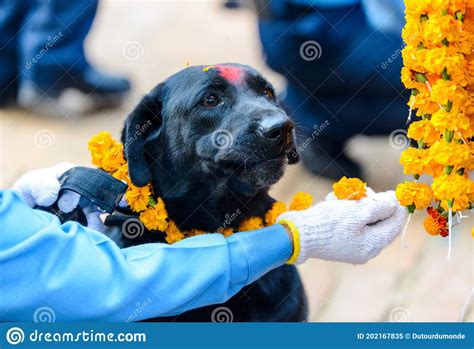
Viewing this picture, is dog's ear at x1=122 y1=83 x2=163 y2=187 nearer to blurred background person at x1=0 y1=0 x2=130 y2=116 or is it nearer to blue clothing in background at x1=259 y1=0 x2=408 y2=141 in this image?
blurred background person at x1=0 y1=0 x2=130 y2=116

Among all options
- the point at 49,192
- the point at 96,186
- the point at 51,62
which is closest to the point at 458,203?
the point at 96,186

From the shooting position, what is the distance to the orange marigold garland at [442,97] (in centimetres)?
142

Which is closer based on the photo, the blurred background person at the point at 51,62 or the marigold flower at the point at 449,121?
the marigold flower at the point at 449,121

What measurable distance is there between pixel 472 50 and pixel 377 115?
1.50ft

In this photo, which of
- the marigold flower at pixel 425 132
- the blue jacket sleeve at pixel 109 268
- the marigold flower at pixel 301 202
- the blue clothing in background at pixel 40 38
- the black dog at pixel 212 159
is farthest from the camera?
the blue clothing in background at pixel 40 38

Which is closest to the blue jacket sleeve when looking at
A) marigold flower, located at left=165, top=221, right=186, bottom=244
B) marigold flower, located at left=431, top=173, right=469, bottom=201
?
marigold flower, located at left=165, top=221, right=186, bottom=244

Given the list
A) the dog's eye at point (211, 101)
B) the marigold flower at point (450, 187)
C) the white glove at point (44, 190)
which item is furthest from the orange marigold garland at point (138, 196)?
the marigold flower at point (450, 187)

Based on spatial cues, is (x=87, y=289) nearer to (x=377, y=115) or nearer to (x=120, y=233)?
(x=120, y=233)

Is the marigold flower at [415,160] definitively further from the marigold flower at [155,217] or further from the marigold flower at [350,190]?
the marigold flower at [155,217]

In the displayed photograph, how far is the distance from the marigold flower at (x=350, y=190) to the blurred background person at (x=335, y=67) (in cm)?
27

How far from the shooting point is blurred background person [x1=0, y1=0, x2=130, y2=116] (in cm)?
183

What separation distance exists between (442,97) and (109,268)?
2.80ft

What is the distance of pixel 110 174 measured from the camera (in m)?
1.68

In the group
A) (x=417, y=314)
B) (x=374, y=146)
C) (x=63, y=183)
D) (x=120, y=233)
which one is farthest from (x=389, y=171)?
(x=63, y=183)
